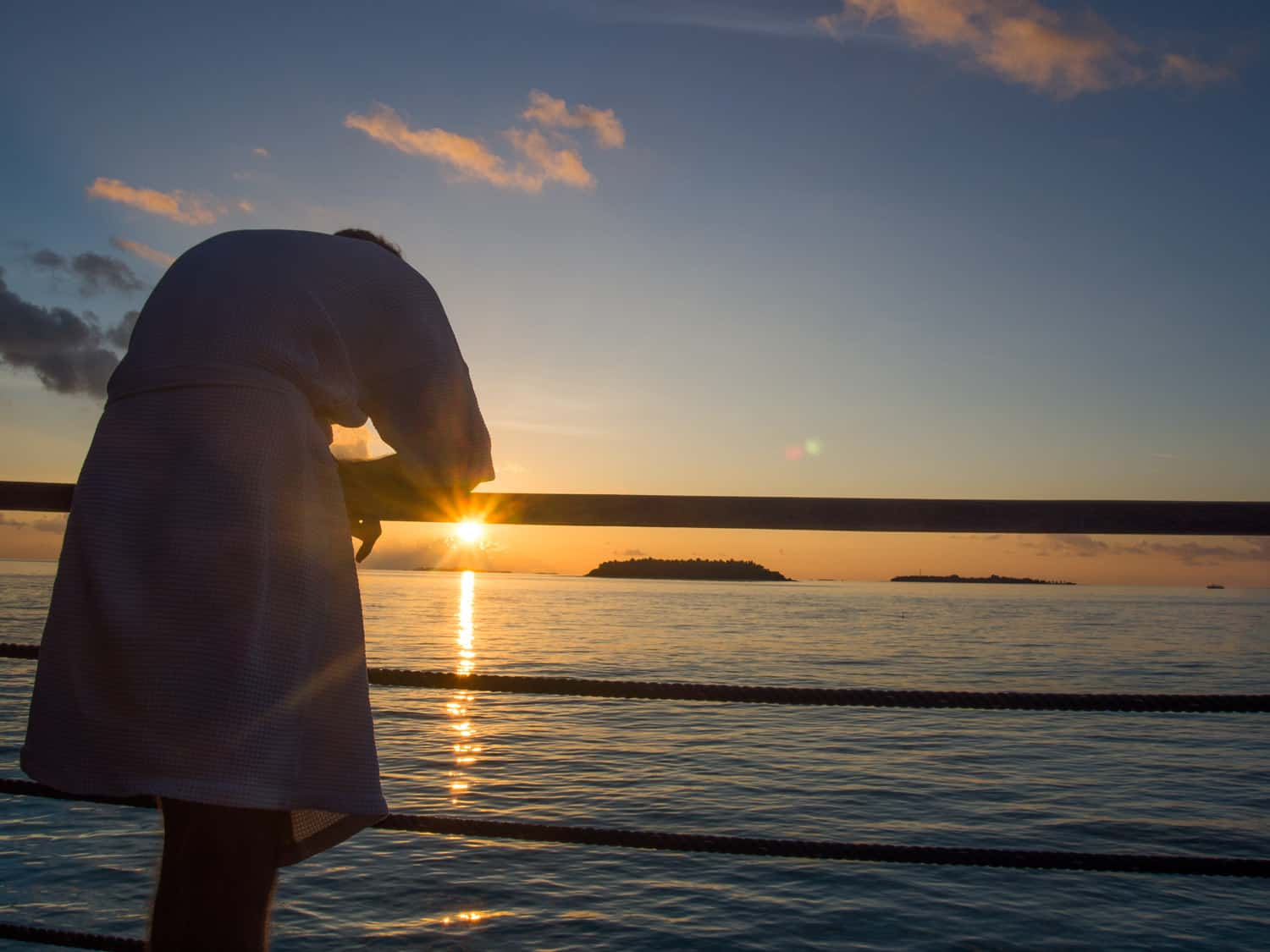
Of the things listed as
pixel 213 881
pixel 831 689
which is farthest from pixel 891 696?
pixel 213 881

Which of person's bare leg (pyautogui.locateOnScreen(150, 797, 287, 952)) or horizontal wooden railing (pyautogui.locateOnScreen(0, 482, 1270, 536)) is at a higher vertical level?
horizontal wooden railing (pyautogui.locateOnScreen(0, 482, 1270, 536))

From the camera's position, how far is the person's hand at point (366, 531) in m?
1.55

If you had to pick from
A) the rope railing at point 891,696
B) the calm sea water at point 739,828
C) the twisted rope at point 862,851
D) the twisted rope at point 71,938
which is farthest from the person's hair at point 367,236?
the calm sea water at point 739,828

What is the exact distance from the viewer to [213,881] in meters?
1.25

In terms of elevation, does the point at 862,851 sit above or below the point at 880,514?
below

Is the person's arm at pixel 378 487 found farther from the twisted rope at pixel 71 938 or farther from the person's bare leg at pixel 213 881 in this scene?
the twisted rope at pixel 71 938

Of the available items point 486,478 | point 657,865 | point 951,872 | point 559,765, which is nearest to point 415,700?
point 559,765

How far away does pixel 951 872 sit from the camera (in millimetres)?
9008

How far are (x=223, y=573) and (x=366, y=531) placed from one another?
1.17 ft

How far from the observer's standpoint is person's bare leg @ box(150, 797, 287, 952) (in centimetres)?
125

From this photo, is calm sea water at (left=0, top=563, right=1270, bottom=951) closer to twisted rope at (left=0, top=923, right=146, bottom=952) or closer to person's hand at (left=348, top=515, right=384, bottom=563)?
twisted rope at (left=0, top=923, right=146, bottom=952)

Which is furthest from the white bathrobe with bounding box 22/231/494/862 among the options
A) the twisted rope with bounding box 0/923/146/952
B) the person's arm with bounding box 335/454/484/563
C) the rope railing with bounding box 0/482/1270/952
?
the twisted rope with bounding box 0/923/146/952

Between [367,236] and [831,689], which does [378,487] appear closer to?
[367,236]

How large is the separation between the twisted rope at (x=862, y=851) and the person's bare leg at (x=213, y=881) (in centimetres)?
41
